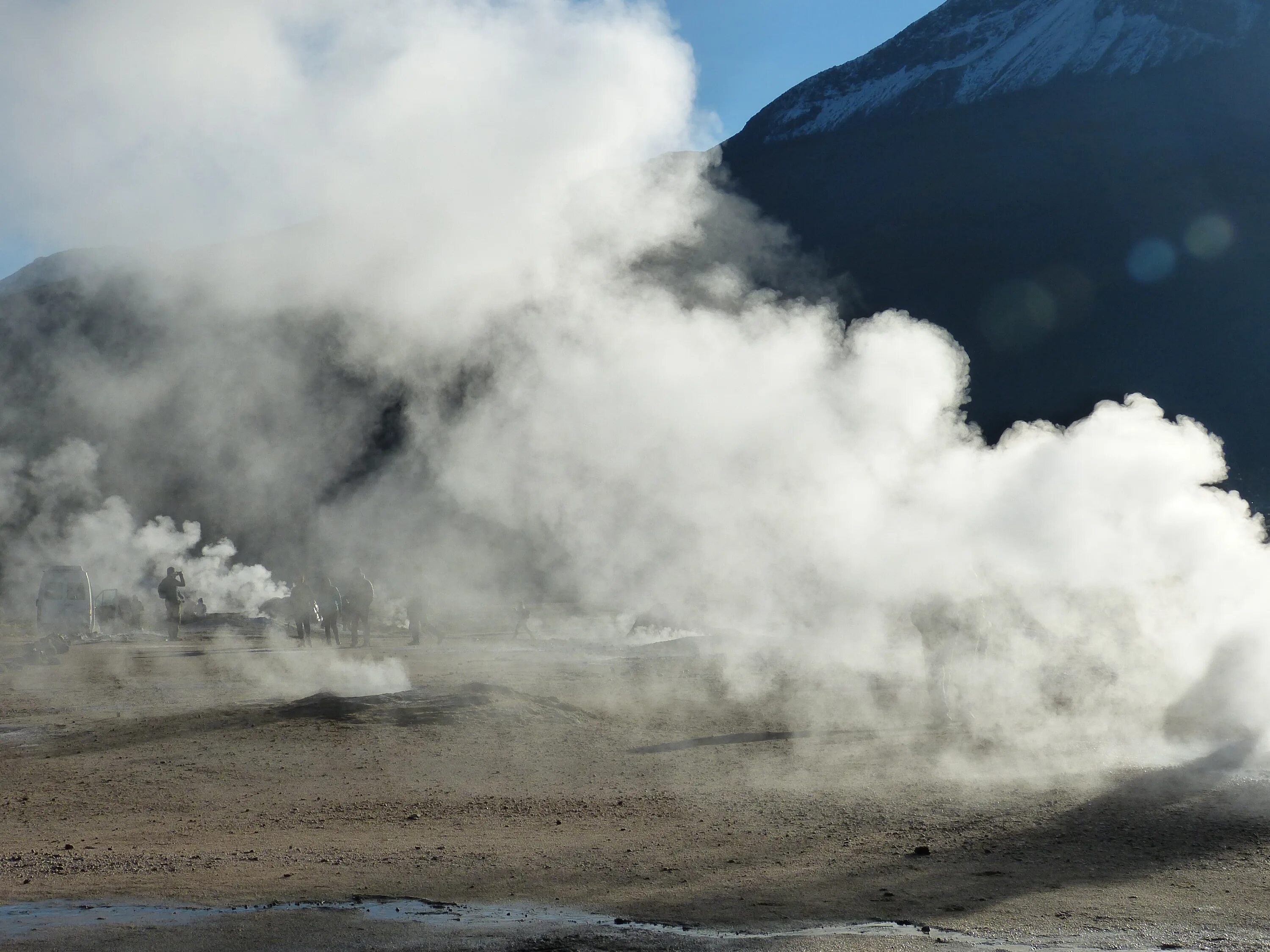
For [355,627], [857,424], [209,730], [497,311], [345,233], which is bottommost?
[209,730]

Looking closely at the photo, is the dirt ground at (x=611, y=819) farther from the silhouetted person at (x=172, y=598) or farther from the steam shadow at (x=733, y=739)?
the silhouetted person at (x=172, y=598)

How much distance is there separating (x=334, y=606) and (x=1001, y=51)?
97.4m

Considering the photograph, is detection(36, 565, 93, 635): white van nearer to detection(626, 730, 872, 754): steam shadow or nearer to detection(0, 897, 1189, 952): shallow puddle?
detection(626, 730, 872, 754): steam shadow

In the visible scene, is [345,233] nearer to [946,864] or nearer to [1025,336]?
[946,864]

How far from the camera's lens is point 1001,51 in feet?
337

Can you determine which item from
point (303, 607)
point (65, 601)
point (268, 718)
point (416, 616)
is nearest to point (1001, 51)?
point (416, 616)

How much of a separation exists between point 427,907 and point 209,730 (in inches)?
284

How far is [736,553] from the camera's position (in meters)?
23.3

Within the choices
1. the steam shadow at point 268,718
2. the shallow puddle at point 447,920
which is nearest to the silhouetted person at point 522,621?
the steam shadow at point 268,718

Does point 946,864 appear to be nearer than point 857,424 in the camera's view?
Yes

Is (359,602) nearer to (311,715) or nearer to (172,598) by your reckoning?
(172,598)

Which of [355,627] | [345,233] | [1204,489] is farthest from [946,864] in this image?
[345,233]

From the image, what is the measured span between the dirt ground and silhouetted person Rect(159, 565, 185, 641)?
1063cm

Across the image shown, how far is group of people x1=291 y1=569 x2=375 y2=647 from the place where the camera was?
22.8 meters
